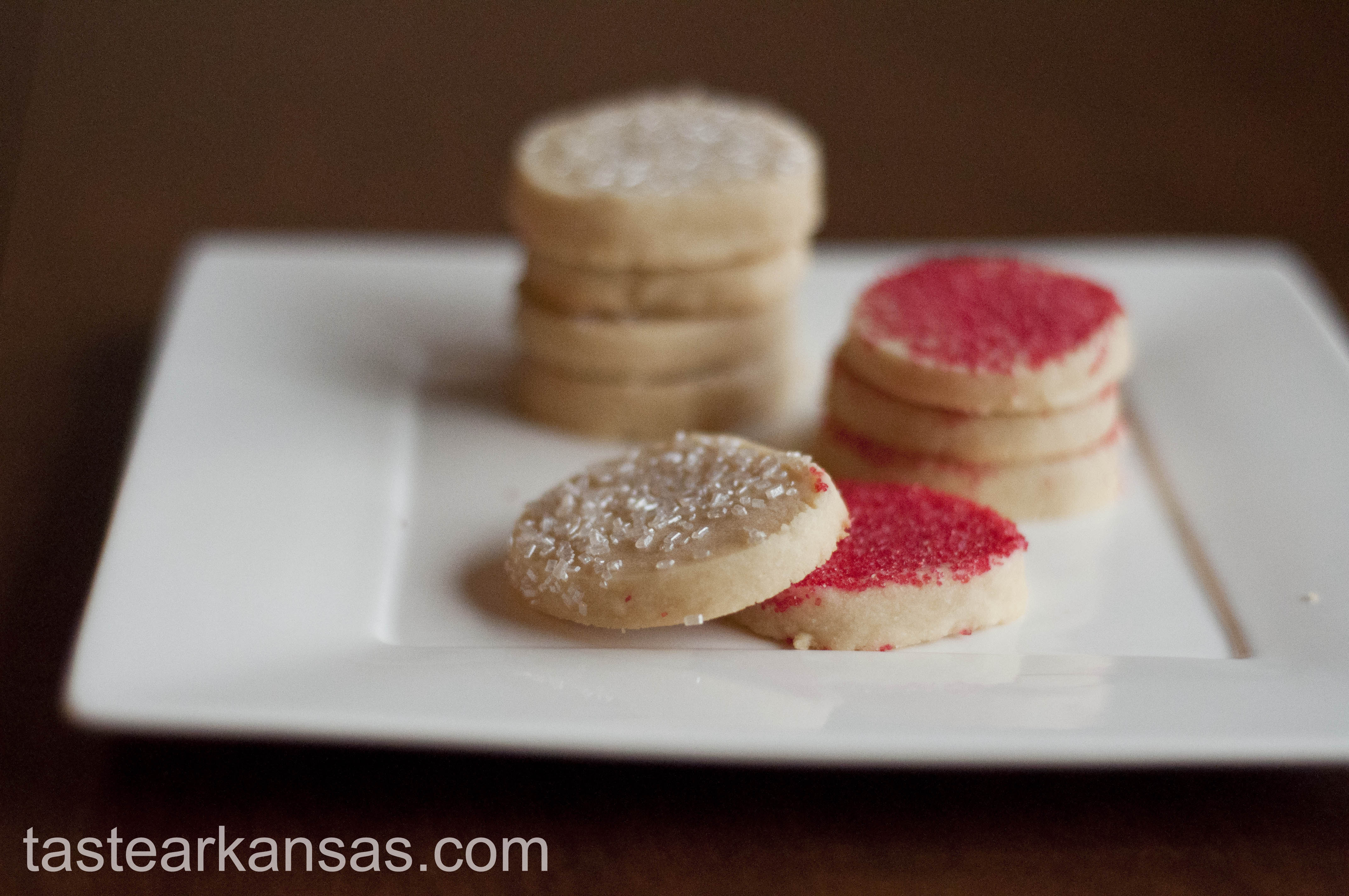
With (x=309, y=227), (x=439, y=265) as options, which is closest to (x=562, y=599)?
(x=439, y=265)

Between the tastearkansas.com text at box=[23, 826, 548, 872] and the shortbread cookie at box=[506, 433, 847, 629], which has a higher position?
the shortbread cookie at box=[506, 433, 847, 629]

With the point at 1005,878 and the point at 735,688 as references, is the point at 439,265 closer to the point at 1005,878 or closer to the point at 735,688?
the point at 735,688

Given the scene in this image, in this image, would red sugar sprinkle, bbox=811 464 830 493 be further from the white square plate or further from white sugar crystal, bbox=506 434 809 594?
the white square plate

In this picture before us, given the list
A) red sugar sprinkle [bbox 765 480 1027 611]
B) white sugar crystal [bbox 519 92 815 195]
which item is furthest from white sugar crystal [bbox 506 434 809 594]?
white sugar crystal [bbox 519 92 815 195]

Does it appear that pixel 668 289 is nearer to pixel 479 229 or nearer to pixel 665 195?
pixel 665 195

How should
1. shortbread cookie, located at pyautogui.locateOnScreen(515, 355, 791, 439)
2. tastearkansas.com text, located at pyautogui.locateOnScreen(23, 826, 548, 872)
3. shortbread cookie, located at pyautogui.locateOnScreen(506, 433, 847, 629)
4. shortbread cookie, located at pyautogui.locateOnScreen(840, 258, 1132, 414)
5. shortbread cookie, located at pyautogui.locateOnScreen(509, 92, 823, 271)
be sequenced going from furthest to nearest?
shortbread cookie, located at pyautogui.locateOnScreen(515, 355, 791, 439), shortbread cookie, located at pyautogui.locateOnScreen(509, 92, 823, 271), shortbread cookie, located at pyautogui.locateOnScreen(840, 258, 1132, 414), shortbread cookie, located at pyautogui.locateOnScreen(506, 433, 847, 629), tastearkansas.com text, located at pyautogui.locateOnScreen(23, 826, 548, 872)

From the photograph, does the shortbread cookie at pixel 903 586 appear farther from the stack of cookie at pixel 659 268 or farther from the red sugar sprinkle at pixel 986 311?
the stack of cookie at pixel 659 268
